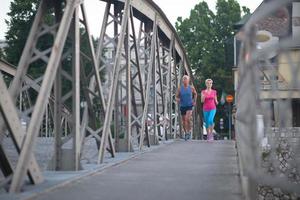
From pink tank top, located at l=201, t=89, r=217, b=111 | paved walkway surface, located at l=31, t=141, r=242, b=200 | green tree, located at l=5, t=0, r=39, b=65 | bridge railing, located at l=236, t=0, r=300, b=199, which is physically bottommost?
paved walkway surface, located at l=31, t=141, r=242, b=200

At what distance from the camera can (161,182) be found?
6.91 metres

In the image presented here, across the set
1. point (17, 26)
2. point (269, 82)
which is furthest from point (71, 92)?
point (17, 26)

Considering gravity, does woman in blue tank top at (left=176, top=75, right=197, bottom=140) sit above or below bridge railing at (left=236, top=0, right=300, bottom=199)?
above

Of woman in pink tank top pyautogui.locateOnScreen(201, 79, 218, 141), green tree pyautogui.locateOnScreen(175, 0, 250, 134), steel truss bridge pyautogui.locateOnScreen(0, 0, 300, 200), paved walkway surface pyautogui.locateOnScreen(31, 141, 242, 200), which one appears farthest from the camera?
green tree pyautogui.locateOnScreen(175, 0, 250, 134)

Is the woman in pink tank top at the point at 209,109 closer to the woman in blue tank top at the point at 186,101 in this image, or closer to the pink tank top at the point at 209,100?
the pink tank top at the point at 209,100

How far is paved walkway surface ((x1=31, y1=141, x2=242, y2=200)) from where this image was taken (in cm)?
592

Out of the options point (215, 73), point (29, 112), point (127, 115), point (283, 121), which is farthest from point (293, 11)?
point (215, 73)

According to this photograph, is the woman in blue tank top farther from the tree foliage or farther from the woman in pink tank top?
the tree foliage

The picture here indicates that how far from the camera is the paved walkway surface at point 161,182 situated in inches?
233

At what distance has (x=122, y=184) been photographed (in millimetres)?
6773

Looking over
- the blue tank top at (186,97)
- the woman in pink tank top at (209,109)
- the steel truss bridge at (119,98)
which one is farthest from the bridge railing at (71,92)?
the woman in pink tank top at (209,109)

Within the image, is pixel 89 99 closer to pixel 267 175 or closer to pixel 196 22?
pixel 267 175

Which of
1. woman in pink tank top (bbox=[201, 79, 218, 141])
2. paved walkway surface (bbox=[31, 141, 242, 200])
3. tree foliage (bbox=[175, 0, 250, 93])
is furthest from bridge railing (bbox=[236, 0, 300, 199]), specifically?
tree foliage (bbox=[175, 0, 250, 93])

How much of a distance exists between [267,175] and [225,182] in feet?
15.1
